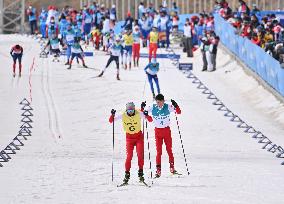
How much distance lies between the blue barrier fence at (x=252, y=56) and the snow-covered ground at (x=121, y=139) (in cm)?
54

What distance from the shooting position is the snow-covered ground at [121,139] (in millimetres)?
18859

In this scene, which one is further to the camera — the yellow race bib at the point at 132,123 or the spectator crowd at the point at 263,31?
the spectator crowd at the point at 263,31

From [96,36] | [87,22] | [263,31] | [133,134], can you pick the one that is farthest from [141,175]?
[87,22]

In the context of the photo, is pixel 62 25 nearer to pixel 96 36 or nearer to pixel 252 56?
pixel 96 36

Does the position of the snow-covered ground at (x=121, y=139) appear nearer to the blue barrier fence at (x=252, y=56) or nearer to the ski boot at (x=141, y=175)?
the ski boot at (x=141, y=175)

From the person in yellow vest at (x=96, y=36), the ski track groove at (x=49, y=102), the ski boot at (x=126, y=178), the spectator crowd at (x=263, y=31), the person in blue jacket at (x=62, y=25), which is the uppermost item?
the spectator crowd at (x=263, y=31)

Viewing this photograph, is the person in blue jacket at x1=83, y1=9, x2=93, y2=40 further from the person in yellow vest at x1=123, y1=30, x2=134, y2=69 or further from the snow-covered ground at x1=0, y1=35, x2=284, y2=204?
the person in yellow vest at x1=123, y1=30, x2=134, y2=69

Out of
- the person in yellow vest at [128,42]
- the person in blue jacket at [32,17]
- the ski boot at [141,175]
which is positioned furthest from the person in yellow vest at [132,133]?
the person in blue jacket at [32,17]

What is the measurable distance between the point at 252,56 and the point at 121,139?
11720mm

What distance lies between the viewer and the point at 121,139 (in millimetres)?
26234

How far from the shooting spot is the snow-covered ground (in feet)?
61.9

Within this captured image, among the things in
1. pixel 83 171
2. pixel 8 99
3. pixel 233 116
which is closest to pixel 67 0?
pixel 8 99

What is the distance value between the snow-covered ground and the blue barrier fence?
54cm

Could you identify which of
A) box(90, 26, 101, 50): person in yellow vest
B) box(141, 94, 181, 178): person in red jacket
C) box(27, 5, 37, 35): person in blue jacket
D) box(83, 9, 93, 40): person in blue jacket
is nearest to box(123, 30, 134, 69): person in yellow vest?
box(90, 26, 101, 50): person in yellow vest
